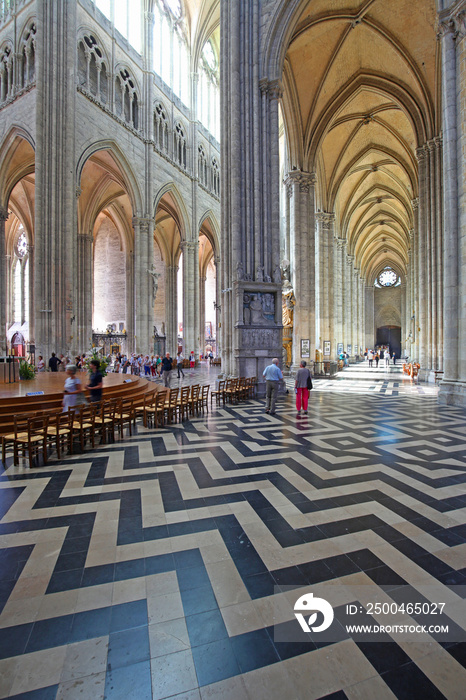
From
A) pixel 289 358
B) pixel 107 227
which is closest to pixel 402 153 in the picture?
pixel 289 358

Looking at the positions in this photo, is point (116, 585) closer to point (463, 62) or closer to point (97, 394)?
point (97, 394)

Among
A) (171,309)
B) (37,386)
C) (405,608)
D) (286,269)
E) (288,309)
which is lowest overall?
(405,608)

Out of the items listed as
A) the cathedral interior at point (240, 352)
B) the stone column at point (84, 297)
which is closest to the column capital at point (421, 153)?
the cathedral interior at point (240, 352)

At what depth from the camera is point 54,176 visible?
18266 millimetres

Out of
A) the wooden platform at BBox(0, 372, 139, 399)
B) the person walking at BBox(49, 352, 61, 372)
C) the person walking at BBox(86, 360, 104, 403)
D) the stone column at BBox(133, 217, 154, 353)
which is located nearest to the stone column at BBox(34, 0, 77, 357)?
the person walking at BBox(49, 352, 61, 372)

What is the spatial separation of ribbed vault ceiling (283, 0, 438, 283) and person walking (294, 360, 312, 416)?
1731cm

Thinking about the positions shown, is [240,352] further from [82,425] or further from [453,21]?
[453,21]

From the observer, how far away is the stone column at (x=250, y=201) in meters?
13.0

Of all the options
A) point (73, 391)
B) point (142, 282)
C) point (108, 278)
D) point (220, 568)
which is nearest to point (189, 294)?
point (142, 282)

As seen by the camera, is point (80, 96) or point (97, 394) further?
point (80, 96)

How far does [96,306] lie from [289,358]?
2483cm

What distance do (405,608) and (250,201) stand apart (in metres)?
13.2

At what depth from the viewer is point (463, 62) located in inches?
396

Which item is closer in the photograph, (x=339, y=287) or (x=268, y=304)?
(x=268, y=304)
